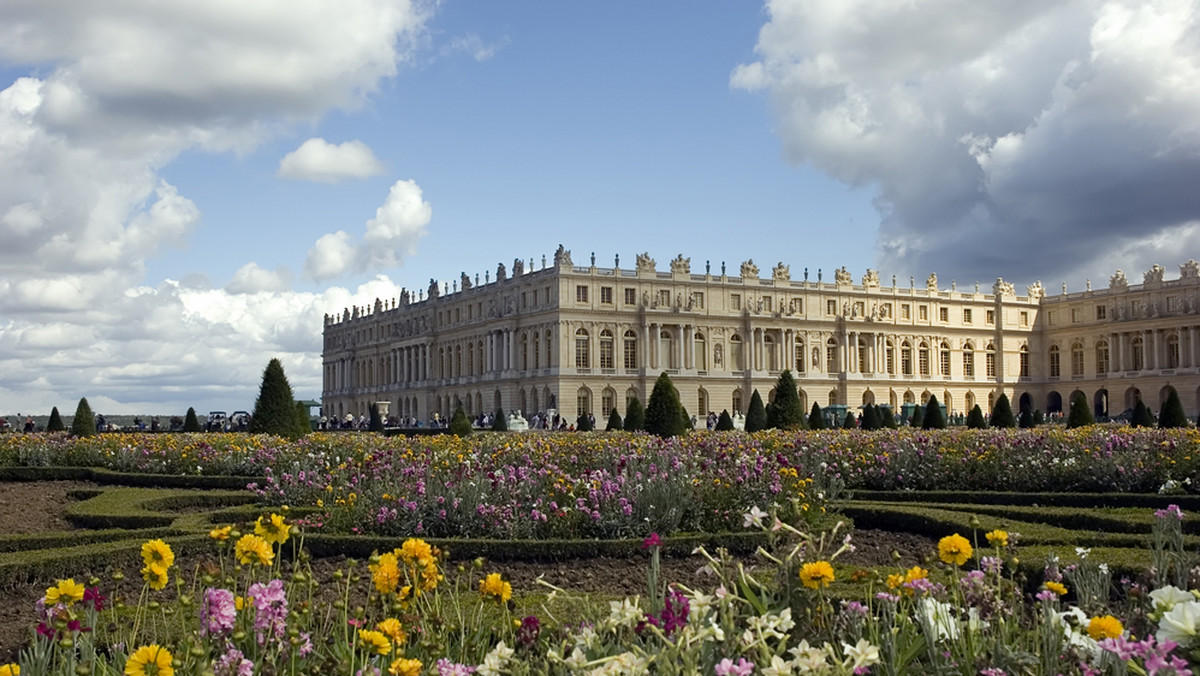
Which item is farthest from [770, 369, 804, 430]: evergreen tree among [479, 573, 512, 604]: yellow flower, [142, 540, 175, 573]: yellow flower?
[142, 540, 175, 573]: yellow flower

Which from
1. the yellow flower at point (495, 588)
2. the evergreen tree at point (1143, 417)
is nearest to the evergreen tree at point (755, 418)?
the evergreen tree at point (1143, 417)

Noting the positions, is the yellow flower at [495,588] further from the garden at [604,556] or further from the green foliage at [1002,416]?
the green foliage at [1002,416]

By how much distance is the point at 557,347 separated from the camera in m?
60.2

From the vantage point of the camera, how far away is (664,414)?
22.9m

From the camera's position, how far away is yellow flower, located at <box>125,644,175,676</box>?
3035 millimetres

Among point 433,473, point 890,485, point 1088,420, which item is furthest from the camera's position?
point 1088,420

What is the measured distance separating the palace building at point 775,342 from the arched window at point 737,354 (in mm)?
80

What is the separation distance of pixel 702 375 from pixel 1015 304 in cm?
2475

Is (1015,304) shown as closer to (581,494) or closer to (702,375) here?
(702,375)

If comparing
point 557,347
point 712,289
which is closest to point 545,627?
point 557,347

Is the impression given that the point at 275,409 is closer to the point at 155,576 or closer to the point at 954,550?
the point at 155,576

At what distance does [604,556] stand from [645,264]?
54.2 meters

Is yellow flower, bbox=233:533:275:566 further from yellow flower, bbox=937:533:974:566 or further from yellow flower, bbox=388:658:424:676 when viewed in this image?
yellow flower, bbox=937:533:974:566

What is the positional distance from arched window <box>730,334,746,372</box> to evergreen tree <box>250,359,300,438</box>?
44.3m
